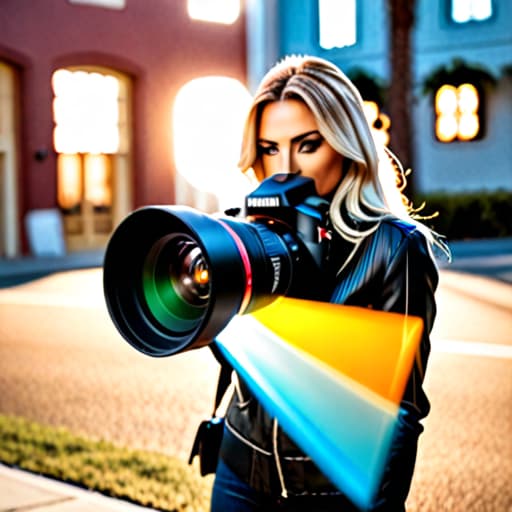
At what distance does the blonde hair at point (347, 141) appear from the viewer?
1.84m

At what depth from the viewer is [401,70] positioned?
1898 centimetres

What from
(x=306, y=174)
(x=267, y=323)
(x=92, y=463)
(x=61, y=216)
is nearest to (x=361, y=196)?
(x=306, y=174)

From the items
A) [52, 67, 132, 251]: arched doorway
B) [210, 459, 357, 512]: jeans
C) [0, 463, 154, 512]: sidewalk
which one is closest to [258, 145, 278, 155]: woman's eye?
[210, 459, 357, 512]: jeans

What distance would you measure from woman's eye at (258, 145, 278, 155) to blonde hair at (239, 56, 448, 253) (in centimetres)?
10

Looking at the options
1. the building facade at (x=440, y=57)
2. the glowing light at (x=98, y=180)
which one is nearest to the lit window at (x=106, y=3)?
the glowing light at (x=98, y=180)

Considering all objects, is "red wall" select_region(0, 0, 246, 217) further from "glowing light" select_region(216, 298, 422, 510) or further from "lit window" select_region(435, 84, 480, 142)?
"glowing light" select_region(216, 298, 422, 510)

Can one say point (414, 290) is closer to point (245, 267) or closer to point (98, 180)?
point (245, 267)

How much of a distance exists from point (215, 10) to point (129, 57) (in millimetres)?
2612

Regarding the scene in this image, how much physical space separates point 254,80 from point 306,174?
21.4 m

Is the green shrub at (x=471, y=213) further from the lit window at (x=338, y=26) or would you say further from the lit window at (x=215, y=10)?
the lit window at (x=215, y=10)

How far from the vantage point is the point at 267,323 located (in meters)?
1.76

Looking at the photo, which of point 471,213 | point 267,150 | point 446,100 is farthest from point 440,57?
point 267,150

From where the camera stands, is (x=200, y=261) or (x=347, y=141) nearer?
(x=200, y=261)

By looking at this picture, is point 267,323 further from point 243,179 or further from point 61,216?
point 61,216
